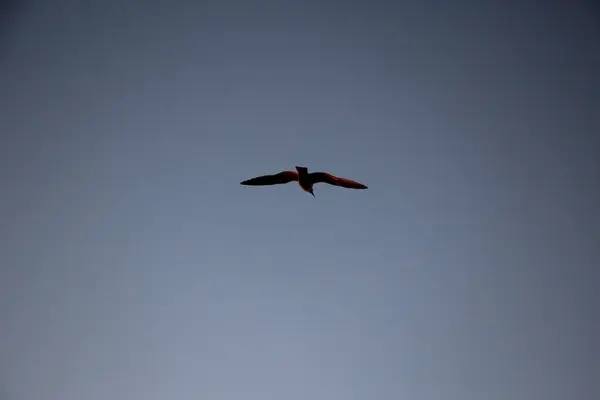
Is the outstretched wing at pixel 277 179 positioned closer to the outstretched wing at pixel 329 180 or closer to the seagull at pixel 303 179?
the seagull at pixel 303 179

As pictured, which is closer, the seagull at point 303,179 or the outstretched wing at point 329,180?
the seagull at point 303,179

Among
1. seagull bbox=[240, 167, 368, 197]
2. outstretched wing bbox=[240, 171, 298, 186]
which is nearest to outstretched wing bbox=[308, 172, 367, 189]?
seagull bbox=[240, 167, 368, 197]

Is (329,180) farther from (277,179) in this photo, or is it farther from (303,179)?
(277,179)

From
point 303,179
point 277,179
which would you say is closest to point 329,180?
point 303,179

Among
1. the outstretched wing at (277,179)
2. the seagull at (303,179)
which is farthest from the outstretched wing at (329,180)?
the outstretched wing at (277,179)

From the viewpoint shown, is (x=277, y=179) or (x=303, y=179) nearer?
(x=303, y=179)

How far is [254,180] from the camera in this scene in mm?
7504

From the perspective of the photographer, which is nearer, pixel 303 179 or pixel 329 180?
pixel 303 179

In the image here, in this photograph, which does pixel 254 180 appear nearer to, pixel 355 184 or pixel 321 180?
pixel 321 180

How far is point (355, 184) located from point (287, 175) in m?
1.09

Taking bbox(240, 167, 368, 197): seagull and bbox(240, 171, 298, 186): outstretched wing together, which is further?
bbox(240, 171, 298, 186): outstretched wing

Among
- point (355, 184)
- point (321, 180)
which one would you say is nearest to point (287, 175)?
point (321, 180)

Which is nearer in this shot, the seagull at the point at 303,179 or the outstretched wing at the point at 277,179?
the seagull at the point at 303,179

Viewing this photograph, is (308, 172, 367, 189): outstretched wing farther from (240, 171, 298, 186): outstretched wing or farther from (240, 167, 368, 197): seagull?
(240, 171, 298, 186): outstretched wing
